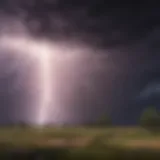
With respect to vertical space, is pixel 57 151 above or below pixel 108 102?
below

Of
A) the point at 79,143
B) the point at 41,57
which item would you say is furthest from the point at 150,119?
the point at 41,57

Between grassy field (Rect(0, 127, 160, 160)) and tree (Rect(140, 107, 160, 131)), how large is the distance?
30 mm

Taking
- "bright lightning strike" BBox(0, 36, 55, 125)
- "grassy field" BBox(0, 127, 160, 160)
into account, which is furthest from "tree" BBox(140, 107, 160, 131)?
"bright lightning strike" BBox(0, 36, 55, 125)

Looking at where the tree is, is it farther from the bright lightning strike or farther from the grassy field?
the bright lightning strike

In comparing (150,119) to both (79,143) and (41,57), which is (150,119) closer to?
(79,143)

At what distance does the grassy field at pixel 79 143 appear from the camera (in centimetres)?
169

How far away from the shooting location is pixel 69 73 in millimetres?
1807

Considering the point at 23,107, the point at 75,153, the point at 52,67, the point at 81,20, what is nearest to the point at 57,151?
the point at 75,153

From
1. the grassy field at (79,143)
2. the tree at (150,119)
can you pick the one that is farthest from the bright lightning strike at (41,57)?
the tree at (150,119)

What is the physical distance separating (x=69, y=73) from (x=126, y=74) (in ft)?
0.80

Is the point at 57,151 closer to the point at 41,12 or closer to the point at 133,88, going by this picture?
the point at 133,88

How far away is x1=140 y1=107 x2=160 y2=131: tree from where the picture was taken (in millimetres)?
1740

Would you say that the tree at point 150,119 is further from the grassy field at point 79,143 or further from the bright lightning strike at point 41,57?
the bright lightning strike at point 41,57

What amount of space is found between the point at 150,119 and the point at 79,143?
0.31 metres
